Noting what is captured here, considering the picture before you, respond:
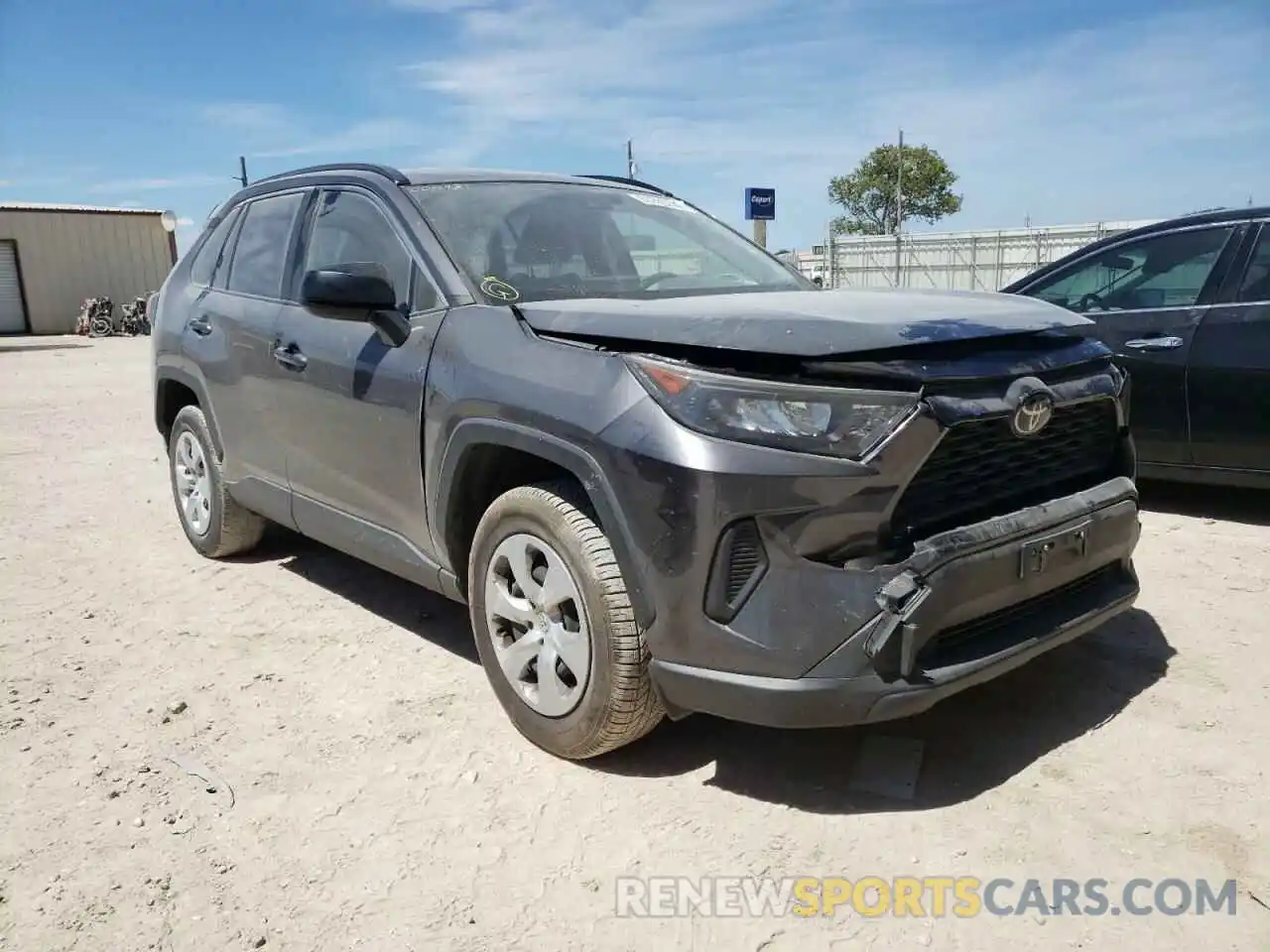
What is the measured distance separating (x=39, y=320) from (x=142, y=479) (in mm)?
27009

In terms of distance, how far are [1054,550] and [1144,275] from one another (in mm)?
3388

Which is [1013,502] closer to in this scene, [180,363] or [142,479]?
[180,363]

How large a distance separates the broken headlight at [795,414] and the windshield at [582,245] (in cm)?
102

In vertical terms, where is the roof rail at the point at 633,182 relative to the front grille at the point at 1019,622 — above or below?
above

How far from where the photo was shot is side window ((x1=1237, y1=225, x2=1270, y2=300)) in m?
4.89

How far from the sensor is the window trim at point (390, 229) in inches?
130

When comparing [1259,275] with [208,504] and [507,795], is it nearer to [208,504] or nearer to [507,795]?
[507,795]

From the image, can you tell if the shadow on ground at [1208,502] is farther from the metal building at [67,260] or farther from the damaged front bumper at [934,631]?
the metal building at [67,260]

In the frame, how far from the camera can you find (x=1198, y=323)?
504 centimetres

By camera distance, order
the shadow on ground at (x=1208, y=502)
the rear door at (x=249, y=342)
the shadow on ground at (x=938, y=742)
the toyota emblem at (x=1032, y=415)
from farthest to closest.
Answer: the shadow on ground at (x=1208, y=502) < the rear door at (x=249, y=342) < the shadow on ground at (x=938, y=742) < the toyota emblem at (x=1032, y=415)

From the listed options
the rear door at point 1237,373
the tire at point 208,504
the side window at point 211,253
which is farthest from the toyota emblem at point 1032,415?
the side window at point 211,253

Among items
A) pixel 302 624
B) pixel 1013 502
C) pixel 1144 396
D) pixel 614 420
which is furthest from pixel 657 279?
pixel 1144 396

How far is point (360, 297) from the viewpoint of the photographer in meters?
3.14

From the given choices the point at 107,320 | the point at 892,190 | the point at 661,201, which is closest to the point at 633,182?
the point at 661,201
